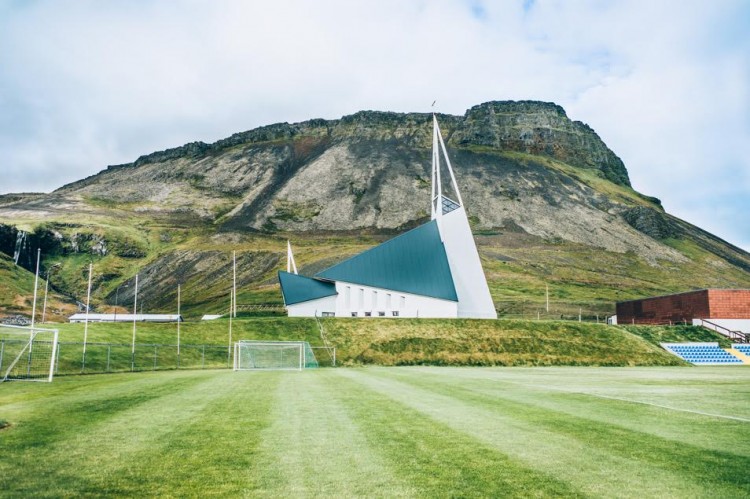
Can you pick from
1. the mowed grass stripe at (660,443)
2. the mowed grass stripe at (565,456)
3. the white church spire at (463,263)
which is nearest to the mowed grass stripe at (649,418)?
the mowed grass stripe at (660,443)

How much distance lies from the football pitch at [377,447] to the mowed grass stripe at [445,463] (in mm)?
35

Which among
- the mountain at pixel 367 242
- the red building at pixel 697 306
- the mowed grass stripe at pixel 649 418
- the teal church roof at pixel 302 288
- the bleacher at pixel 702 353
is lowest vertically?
the bleacher at pixel 702 353

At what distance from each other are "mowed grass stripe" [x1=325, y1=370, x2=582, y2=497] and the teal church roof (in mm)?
60517

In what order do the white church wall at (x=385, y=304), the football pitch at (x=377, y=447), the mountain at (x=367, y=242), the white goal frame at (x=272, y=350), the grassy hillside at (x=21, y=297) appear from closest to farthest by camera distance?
the football pitch at (x=377, y=447), the white goal frame at (x=272, y=350), the white church wall at (x=385, y=304), the grassy hillside at (x=21, y=297), the mountain at (x=367, y=242)

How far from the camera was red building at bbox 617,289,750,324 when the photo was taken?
71625 mm

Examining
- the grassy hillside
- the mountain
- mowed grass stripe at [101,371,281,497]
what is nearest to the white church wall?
the mountain

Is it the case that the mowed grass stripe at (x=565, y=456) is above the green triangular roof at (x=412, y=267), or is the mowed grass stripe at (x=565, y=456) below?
below

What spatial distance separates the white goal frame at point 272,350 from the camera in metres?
40.6

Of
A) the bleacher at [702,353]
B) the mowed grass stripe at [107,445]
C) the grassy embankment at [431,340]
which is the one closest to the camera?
the mowed grass stripe at [107,445]

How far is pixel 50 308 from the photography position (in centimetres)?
11231

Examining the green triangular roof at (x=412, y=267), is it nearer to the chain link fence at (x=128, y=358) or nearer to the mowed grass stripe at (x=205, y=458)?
the chain link fence at (x=128, y=358)

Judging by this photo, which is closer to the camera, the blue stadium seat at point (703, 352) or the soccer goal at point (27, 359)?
the soccer goal at point (27, 359)

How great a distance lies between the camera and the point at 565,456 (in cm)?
913

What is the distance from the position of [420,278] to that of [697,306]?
124 ft
